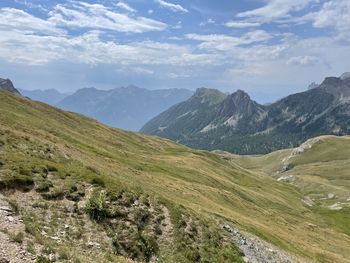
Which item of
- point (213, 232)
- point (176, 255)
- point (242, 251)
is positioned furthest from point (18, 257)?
point (242, 251)

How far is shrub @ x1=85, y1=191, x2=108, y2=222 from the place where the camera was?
33.1 metres

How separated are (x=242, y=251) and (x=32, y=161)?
23.6 m

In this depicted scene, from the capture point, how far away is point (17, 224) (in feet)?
80.8

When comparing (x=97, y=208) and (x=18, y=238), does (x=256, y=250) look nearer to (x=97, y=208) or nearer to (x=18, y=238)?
(x=97, y=208)

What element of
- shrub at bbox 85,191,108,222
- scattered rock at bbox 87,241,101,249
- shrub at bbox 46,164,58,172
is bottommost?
scattered rock at bbox 87,241,101,249

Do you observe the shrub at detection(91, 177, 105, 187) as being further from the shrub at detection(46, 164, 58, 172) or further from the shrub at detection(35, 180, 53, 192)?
the shrub at detection(35, 180, 53, 192)

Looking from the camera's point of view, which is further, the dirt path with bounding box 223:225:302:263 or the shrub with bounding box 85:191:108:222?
the dirt path with bounding box 223:225:302:263

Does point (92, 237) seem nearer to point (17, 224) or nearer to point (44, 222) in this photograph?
point (44, 222)

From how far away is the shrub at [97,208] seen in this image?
3306cm

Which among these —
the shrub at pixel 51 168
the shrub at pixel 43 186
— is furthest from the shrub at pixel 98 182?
the shrub at pixel 43 186

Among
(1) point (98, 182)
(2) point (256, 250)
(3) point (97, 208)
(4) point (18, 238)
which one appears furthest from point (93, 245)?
(2) point (256, 250)

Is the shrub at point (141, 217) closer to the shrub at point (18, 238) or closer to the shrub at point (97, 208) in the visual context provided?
the shrub at point (97, 208)

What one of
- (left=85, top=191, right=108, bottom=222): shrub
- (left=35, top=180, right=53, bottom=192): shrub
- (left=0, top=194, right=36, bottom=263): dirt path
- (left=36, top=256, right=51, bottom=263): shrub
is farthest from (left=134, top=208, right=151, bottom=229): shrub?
(left=36, top=256, right=51, bottom=263): shrub

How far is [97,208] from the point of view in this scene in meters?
33.3
